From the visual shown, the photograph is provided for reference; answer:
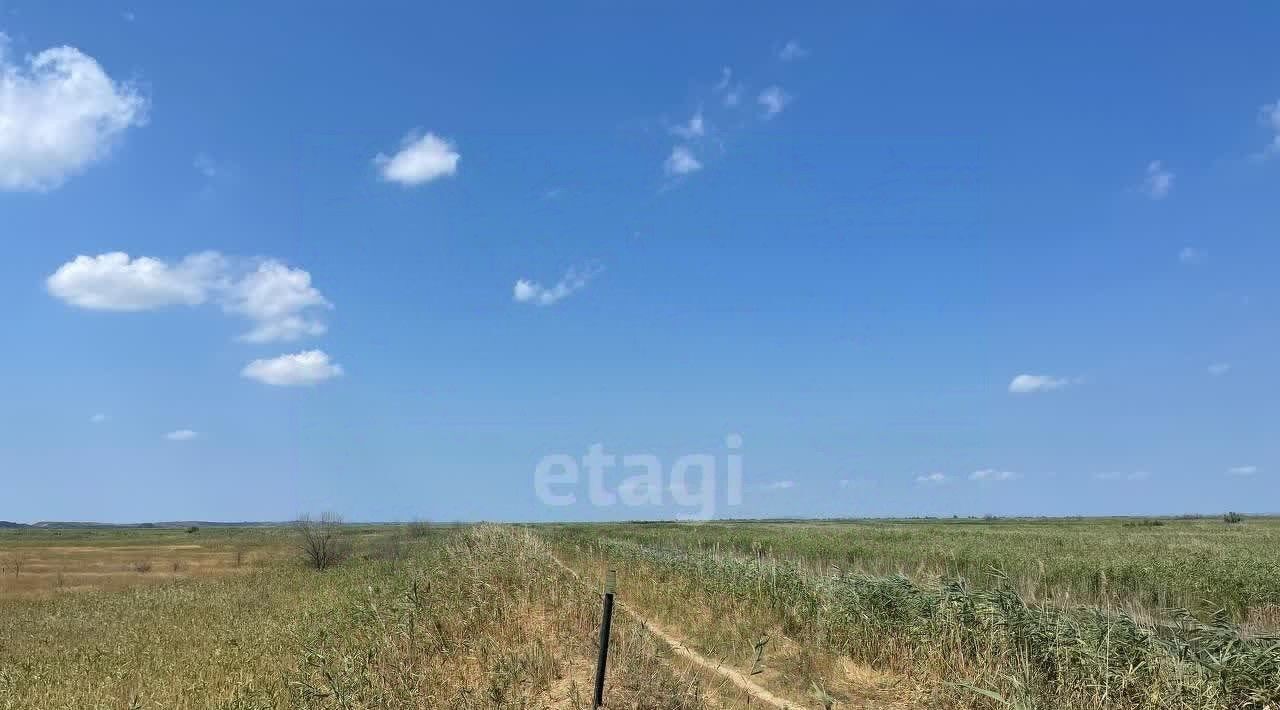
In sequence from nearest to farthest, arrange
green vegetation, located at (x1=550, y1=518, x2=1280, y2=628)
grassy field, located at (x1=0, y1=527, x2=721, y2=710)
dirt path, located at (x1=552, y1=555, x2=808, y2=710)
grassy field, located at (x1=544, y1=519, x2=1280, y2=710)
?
grassy field, located at (x1=544, y1=519, x2=1280, y2=710) → grassy field, located at (x1=0, y1=527, x2=721, y2=710) → dirt path, located at (x1=552, y1=555, x2=808, y2=710) → green vegetation, located at (x1=550, y1=518, x2=1280, y2=628)

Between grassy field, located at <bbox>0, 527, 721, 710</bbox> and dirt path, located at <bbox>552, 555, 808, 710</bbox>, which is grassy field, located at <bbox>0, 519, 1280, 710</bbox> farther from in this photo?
dirt path, located at <bbox>552, 555, 808, 710</bbox>

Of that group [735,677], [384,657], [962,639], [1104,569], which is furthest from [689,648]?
[1104,569]

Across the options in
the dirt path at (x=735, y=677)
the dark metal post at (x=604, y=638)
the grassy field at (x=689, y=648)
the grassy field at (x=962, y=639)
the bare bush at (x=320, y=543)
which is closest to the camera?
the dark metal post at (x=604, y=638)

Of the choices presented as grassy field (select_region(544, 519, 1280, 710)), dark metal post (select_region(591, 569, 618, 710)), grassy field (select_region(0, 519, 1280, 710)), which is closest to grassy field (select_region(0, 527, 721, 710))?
grassy field (select_region(0, 519, 1280, 710))

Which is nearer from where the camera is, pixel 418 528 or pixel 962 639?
pixel 962 639

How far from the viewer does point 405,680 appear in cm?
817

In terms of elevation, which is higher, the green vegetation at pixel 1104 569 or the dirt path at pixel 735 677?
the dirt path at pixel 735 677

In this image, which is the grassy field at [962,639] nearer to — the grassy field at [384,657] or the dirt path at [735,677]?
the dirt path at [735,677]

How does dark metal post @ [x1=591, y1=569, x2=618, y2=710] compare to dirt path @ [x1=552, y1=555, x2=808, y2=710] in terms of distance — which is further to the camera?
dirt path @ [x1=552, y1=555, x2=808, y2=710]

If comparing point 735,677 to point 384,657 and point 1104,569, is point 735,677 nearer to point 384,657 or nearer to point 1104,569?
point 384,657

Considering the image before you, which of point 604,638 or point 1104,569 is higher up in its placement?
point 604,638

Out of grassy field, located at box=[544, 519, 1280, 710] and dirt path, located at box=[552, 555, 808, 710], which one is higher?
grassy field, located at box=[544, 519, 1280, 710]

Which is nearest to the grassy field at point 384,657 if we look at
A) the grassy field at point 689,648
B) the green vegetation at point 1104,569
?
the grassy field at point 689,648

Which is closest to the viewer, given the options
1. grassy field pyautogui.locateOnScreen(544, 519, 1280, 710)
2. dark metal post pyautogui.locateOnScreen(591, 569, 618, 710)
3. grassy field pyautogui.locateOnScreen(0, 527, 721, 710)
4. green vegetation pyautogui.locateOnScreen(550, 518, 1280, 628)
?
dark metal post pyautogui.locateOnScreen(591, 569, 618, 710)
